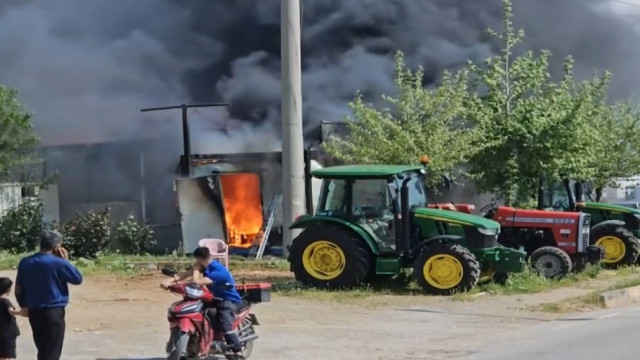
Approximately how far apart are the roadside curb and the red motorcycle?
7.53 meters

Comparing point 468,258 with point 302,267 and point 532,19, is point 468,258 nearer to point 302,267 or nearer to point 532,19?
point 302,267

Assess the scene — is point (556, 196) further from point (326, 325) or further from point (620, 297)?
point (326, 325)

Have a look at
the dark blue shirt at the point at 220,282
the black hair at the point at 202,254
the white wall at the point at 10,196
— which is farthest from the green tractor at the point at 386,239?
the white wall at the point at 10,196

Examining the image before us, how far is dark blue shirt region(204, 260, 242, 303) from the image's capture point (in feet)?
33.8

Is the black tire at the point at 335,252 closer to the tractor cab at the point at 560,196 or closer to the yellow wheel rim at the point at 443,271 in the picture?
the yellow wheel rim at the point at 443,271

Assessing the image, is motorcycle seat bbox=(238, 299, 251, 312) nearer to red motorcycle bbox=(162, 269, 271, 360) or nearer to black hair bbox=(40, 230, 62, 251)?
red motorcycle bbox=(162, 269, 271, 360)

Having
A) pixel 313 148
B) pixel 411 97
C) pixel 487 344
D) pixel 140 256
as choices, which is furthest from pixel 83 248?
pixel 487 344

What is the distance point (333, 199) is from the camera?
17.6m

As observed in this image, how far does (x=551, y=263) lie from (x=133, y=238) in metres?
Result: 12.7

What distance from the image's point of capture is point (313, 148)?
2889 centimetres

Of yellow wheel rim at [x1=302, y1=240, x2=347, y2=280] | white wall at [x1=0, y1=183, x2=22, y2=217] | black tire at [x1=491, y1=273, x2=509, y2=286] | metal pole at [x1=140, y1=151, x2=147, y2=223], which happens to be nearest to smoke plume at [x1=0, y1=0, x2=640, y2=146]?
metal pole at [x1=140, y1=151, x2=147, y2=223]

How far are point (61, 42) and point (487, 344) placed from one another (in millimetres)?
26790

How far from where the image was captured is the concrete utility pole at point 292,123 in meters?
22.7

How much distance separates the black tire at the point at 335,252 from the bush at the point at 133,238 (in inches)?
425
